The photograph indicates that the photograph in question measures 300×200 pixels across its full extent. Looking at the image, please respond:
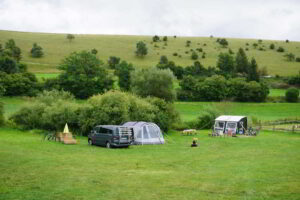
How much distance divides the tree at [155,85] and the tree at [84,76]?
1955 centimetres

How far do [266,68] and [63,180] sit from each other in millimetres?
97439

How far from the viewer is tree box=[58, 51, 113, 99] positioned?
245ft

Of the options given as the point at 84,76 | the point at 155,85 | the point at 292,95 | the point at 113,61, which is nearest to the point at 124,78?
the point at 84,76

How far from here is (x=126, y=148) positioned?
27.3 meters

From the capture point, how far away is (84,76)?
7506 centimetres

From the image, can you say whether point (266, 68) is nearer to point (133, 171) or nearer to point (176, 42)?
point (176, 42)

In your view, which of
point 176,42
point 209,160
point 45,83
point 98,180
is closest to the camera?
point 98,180

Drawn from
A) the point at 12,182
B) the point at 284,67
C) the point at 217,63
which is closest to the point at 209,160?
the point at 12,182

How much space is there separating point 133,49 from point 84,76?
161 ft

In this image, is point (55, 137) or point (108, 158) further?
point (55, 137)

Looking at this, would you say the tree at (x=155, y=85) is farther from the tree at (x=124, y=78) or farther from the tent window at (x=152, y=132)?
the tree at (x=124, y=78)

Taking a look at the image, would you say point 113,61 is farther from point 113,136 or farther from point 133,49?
point 113,136

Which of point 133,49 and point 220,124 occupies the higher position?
point 133,49

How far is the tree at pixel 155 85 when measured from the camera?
5522 cm
